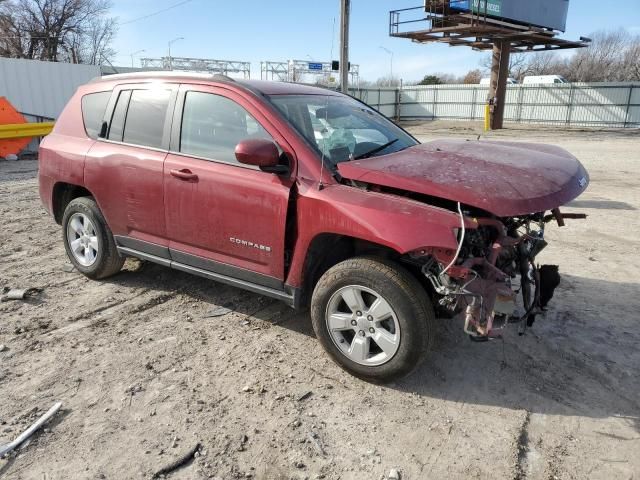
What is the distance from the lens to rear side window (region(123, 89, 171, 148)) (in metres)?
4.04

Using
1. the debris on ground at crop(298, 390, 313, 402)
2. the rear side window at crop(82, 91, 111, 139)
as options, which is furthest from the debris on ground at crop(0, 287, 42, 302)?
the debris on ground at crop(298, 390, 313, 402)

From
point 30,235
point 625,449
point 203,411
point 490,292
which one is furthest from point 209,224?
point 30,235

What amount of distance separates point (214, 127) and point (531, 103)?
104 feet

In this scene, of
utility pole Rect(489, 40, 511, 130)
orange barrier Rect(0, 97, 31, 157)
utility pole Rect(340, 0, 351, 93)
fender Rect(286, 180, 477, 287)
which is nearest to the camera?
fender Rect(286, 180, 477, 287)

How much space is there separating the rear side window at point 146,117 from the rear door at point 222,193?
176 mm

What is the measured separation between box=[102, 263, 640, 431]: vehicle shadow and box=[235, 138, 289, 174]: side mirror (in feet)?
4.60

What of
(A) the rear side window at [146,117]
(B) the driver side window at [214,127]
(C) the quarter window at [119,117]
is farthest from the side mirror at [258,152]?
(C) the quarter window at [119,117]

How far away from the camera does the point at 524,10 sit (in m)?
22.5

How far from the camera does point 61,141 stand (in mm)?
4723

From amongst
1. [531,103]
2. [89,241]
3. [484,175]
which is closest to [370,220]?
[484,175]

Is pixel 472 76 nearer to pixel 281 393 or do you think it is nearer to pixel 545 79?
pixel 545 79

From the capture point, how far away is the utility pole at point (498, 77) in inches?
961

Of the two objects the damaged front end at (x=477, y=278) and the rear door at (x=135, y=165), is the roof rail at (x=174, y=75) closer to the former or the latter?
the rear door at (x=135, y=165)

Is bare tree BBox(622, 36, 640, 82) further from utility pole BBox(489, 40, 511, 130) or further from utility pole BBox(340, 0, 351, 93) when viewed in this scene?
utility pole BBox(340, 0, 351, 93)
